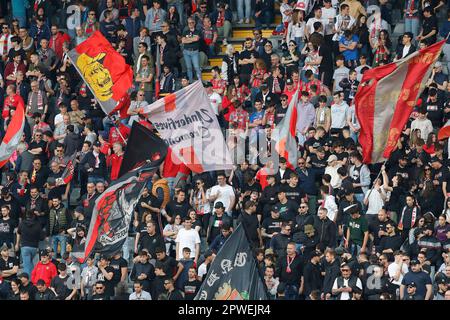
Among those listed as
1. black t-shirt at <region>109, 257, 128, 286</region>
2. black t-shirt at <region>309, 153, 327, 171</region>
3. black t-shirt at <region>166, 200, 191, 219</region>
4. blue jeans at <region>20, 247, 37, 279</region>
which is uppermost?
black t-shirt at <region>309, 153, 327, 171</region>

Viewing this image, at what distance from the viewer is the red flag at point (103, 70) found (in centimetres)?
3444

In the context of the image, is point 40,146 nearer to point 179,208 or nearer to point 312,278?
point 179,208

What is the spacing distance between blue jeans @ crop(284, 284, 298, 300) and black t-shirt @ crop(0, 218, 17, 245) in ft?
19.3

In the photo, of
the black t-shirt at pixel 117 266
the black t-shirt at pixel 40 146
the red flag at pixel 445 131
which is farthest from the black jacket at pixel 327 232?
the black t-shirt at pixel 40 146

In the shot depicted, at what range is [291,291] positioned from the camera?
30.8 m

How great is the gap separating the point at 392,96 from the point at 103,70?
6.75 m

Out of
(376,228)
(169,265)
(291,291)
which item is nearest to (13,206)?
(169,265)

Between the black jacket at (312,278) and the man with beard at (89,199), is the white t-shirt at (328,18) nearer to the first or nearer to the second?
the man with beard at (89,199)

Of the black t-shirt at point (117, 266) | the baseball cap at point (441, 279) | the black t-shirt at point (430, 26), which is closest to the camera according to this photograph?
the baseball cap at point (441, 279)

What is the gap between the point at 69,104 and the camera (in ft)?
122

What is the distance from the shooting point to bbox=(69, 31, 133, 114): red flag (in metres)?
34.4

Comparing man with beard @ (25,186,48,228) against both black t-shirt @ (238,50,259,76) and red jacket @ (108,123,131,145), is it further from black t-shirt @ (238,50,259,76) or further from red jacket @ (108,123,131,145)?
black t-shirt @ (238,50,259,76)

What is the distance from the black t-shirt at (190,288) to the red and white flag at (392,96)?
12.6 feet

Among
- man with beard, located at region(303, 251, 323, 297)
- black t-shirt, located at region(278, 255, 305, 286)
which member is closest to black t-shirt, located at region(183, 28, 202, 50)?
black t-shirt, located at region(278, 255, 305, 286)
